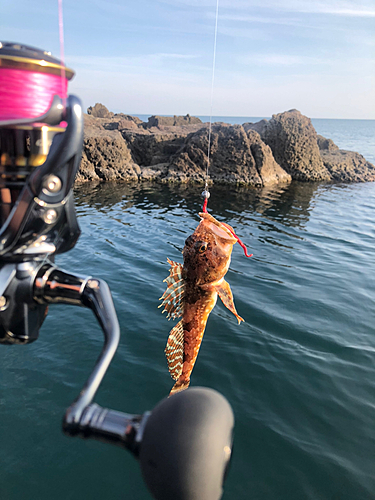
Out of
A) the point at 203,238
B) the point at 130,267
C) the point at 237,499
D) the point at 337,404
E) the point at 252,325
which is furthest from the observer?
the point at 130,267

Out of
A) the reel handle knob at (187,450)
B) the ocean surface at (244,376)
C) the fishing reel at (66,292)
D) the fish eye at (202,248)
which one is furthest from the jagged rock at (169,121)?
the reel handle knob at (187,450)

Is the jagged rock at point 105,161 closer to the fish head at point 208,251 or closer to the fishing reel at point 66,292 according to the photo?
the fish head at point 208,251

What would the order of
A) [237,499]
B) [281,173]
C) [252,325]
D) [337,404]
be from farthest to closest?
[281,173] < [252,325] < [337,404] < [237,499]

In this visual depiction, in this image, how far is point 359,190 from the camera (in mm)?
24938

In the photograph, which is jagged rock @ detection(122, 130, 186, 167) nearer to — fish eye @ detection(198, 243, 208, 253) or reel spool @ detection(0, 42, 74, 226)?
fish eye @ detection(198, 243, 208, 253)

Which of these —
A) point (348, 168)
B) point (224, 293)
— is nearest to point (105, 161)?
point (348, 168)

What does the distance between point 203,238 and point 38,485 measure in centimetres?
349

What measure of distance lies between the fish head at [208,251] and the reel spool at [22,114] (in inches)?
73.2

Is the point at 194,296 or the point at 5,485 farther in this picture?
the point at 5,485

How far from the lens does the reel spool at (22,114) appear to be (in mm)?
1850

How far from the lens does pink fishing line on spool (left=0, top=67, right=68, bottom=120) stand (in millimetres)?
1868

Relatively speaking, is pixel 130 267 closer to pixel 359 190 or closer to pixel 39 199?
pixel 39 199

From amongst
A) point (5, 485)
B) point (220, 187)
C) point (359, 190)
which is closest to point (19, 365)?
point (5, 485)

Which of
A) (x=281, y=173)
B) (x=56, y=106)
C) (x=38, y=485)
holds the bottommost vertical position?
(x=38, y=485)
